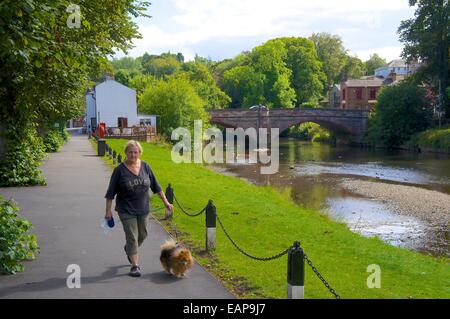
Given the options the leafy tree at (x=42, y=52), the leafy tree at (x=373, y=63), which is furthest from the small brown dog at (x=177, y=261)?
the leafy tree at (x=373, y=63)

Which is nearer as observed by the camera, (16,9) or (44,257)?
(16,9)

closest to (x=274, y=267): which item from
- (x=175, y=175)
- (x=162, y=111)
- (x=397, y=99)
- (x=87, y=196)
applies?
(x=87, y=196)

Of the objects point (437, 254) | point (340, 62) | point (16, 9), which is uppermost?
point (340, 62)

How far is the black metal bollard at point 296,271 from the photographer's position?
6691 millimetres

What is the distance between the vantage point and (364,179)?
34.5 meters

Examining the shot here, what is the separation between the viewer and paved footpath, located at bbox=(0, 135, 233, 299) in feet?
24.9

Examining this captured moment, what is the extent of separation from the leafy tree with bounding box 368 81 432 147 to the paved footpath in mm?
50906

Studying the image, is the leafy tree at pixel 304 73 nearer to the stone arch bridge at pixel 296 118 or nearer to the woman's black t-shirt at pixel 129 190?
the stone arch bridge at pixel 296 118

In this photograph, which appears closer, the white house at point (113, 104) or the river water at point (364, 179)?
the river water at point (364, 179)

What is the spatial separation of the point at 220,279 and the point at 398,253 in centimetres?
634

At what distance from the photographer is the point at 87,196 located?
1741 cm

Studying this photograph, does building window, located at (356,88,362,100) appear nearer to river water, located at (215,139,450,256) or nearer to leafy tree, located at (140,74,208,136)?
river water, located at (215,139,450,256)

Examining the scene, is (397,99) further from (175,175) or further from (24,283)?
(24,283)

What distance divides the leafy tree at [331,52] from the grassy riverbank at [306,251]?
318 ft
